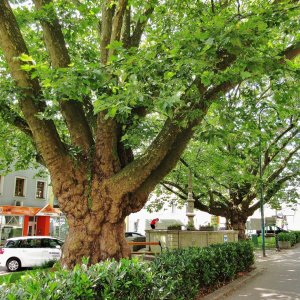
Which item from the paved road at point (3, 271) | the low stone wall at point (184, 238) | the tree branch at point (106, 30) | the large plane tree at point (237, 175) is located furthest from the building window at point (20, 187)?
the tree branch at point (106, 30)

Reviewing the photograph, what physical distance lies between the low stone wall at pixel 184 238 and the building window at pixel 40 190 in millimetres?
19309

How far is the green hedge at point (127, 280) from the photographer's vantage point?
392 cm

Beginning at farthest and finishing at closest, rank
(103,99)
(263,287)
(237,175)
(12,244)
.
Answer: (237,175) < (12,244) < (263,287) < (103,99)

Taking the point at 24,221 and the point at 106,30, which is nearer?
the point at 106,30

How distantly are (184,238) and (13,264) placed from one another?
26.0 ft

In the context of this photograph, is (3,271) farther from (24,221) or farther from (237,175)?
(24,221)

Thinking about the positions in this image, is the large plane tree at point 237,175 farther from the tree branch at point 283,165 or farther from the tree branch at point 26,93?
the tree branch at point 26,93

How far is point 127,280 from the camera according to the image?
497cm

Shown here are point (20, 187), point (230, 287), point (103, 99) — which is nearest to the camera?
point (103, 99)

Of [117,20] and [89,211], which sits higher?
[117,20]

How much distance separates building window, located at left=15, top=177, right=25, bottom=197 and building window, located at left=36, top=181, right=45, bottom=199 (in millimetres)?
1944

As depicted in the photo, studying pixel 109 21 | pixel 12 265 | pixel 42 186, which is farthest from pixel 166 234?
pixel 42 186

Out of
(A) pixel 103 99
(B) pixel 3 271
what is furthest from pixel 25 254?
(A) pixel 103 99

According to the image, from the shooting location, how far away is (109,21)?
30.6 ft
